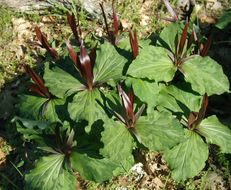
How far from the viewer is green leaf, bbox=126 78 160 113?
2.65 meters

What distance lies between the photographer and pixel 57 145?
9.29ft

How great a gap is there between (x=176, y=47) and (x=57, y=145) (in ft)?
3.58

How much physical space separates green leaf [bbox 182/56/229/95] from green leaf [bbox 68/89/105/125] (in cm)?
62

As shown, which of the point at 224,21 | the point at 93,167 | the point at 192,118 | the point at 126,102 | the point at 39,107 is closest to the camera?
the point at 126,102

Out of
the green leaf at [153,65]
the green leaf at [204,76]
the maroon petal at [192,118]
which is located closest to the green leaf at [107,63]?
the green leaf at [153,65]

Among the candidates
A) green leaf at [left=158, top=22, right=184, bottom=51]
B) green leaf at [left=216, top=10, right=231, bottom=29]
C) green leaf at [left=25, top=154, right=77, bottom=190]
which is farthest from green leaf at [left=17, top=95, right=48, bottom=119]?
green leaf at [left=216, top=10, right=231, bottom=29]

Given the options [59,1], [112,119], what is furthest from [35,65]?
[112,119]

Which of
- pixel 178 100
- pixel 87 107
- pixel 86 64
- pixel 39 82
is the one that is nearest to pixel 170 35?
pixel 178 100

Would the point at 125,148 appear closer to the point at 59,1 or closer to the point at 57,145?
the point at 57,145

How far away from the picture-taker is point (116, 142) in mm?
2545

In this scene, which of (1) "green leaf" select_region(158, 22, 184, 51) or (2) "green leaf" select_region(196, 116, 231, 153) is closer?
(2) "green leaf" select_region(196, 116, 231, 153)

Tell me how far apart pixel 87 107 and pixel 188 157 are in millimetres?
774

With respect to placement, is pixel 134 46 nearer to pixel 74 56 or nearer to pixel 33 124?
pixel 74 56

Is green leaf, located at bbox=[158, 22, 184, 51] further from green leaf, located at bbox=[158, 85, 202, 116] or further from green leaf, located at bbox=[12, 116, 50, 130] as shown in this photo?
green leaf, located at bbox=[12, 116, 50, 130]
